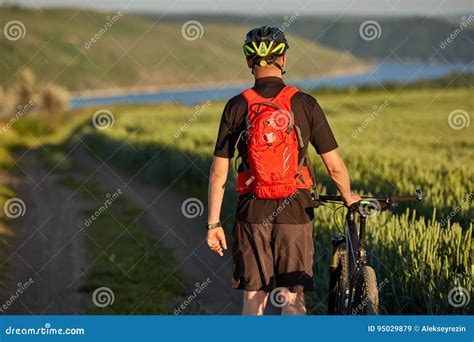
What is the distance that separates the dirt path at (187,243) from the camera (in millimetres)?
10094

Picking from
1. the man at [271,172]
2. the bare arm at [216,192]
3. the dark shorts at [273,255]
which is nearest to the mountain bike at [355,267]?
the man at [271,172]

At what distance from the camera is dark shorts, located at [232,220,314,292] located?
19.0 feet

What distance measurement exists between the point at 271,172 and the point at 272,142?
0.62ft

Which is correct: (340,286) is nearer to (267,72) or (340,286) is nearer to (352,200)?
(352,200)

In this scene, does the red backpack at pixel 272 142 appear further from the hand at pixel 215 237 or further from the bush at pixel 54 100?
the bush at pixel 54 100

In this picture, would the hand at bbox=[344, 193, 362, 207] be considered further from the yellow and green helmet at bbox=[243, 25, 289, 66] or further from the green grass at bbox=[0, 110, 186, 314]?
the green grass at bbox=[0, 110, 186, 314]

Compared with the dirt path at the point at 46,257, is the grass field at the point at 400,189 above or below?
above

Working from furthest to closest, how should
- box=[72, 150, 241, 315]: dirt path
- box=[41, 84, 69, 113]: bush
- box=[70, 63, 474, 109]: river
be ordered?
box=[41, 84, 69, 113]: bush
box=[70, 63, 474, 109]: river
box=[72, 150, 241, 315]: dirt path

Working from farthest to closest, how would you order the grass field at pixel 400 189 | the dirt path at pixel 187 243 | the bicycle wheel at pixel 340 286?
1. the dirt path at pixel 187 243
2. the grass field at pixel 400 189
3. the bicycle wheel at pixel 340 286

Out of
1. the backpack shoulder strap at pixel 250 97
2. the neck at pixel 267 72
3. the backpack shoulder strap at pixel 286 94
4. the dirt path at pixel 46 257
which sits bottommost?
the dirt path at pixel 46 257

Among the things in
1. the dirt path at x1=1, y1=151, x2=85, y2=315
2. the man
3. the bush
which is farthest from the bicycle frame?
the bush

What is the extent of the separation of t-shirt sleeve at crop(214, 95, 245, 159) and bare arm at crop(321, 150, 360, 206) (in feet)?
1.93

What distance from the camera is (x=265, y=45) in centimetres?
570
